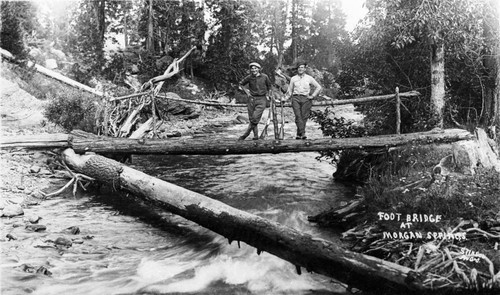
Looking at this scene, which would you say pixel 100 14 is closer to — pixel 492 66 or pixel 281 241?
pixel 492 66

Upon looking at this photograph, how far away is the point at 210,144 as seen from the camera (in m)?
8.06

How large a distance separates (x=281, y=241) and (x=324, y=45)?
39956mm

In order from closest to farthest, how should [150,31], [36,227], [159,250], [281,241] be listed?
[281,241] < [159,250] < [36,227] < [150,31]

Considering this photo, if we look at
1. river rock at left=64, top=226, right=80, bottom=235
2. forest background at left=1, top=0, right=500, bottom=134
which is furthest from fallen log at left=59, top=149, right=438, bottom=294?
forest background at left=1, top=0, right=500, bottom=134

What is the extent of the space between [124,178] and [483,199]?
17.6 ft

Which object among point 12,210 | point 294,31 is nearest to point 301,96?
point 12,210

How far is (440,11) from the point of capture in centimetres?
735

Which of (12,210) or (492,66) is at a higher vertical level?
(492,66)

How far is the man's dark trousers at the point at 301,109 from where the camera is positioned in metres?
8.41

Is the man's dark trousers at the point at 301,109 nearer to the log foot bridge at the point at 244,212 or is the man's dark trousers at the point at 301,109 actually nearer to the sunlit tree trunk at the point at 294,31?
the log foot bridge at the point at 244,212

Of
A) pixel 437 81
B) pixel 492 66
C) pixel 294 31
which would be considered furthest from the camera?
pixel 294 31

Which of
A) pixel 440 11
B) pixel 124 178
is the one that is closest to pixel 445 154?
pixel 440 11

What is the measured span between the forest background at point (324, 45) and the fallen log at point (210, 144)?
4.99ft

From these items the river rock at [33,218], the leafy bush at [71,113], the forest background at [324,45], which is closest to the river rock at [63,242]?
the river rock at [33,218]
